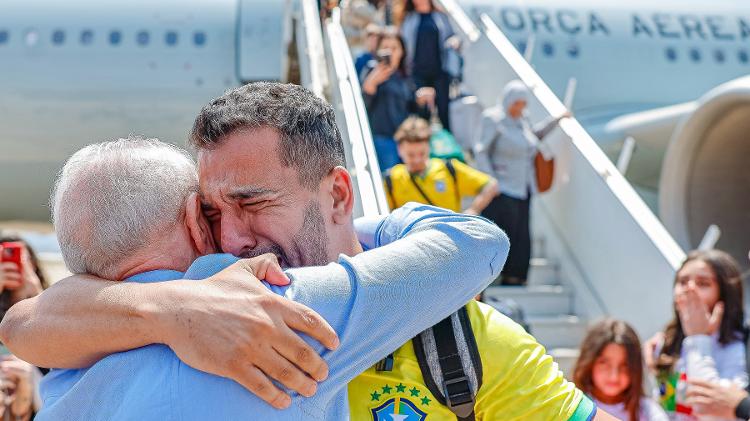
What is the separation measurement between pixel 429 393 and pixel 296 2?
6567mm

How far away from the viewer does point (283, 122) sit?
1.30 metres

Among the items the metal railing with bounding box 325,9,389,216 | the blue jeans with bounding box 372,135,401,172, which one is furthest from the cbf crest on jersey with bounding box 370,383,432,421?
the blue jeans with bounding box 372,135,401,172

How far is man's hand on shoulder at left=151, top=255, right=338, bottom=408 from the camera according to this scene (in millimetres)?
1104

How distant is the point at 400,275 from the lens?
4.14ft

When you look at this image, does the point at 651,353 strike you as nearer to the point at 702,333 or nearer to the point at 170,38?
the point at 702,333

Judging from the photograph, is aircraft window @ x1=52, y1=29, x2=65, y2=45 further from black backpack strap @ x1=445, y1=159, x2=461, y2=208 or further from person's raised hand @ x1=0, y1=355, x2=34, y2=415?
person's raised hand @ x1=0, y1=355, x2=34, y2=415

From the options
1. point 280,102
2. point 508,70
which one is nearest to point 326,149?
point 280,102

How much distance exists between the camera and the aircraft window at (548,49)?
9.82m

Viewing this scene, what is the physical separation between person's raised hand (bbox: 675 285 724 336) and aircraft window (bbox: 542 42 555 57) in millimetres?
6722

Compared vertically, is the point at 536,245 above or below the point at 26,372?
below

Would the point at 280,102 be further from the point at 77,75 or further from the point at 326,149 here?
the point at 77,75

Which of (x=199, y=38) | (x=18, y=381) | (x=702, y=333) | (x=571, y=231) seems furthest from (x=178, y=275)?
(x=199, y=38)

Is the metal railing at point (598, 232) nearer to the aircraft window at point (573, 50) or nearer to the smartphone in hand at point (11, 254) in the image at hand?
the smartphone in hand at point (11, 254)

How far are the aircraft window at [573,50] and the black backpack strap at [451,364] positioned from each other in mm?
8838
